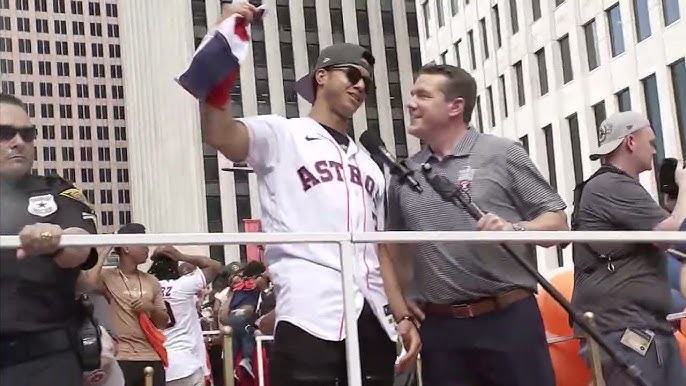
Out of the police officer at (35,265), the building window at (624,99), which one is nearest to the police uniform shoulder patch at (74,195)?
the police officer at (35,265)

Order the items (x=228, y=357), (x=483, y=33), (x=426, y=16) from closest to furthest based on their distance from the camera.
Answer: (x=228, y=357) < (x=483, y=33) < (x=426, y=16)

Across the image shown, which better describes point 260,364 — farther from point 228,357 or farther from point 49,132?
point 49,132

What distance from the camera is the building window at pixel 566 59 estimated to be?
35031 mm

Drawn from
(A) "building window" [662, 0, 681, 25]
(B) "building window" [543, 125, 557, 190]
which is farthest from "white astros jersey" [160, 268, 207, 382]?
(B) "building window" [543, 125, 557, 190]

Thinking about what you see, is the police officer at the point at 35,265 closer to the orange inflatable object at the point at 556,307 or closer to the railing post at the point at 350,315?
the railing post at the point at 350,315

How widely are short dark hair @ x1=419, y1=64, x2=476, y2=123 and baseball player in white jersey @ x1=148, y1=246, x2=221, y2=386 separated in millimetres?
1195

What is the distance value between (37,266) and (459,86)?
1.74m

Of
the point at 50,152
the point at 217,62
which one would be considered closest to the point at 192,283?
the point at 217,62

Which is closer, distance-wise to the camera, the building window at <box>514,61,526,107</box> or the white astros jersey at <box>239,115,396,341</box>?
the white astros jersey at <box>239,115,396,341</box>

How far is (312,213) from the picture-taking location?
3.57 metres

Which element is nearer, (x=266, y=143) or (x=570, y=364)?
(x=266, y=143)

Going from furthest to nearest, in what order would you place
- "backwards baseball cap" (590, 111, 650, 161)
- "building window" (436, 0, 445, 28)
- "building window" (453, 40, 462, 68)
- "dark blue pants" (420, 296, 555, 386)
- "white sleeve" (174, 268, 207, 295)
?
"building window" (436, 0, 445, 28) < "building window" (453, 40, 462, 68) < "white sleeve" (174, 268, 207, 295) < "backwards baseball cap" (590, 111, 650, 161) < "dark blue pants" (420, 296, 555, 386)

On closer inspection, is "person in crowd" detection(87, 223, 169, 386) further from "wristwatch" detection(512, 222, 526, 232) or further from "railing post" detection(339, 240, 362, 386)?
"wristwatch" detection(512, 222, 526, 232)

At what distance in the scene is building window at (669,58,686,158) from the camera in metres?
27.9
